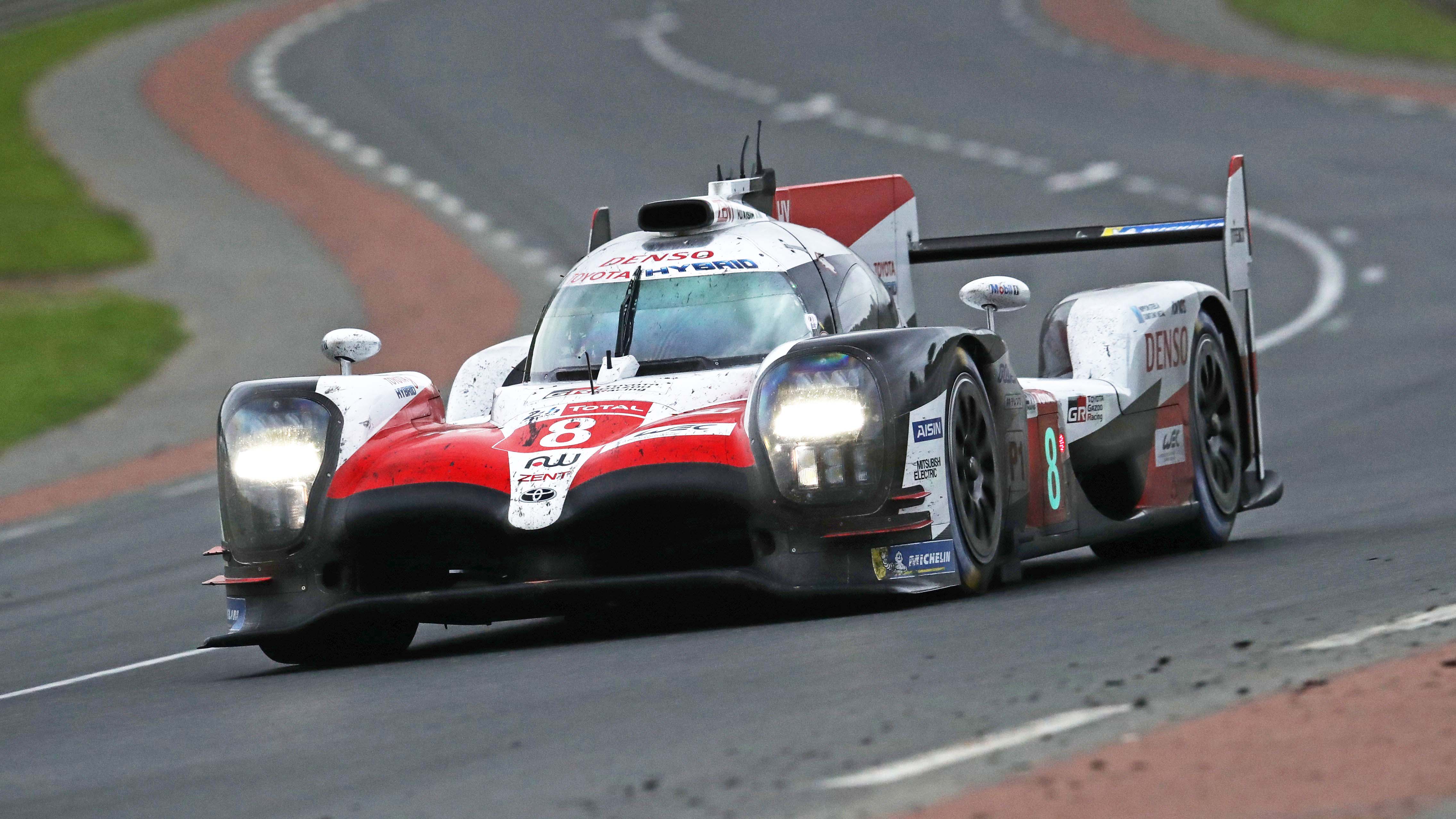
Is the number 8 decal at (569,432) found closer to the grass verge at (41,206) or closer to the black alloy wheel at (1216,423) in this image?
the black alloy wheel at (1216,423)

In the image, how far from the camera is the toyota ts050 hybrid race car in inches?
293

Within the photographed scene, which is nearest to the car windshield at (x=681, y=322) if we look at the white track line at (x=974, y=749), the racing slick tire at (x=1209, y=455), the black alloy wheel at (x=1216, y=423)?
the racing slick tire at (x=1209, y=455)

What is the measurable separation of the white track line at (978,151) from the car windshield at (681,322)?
10.5m

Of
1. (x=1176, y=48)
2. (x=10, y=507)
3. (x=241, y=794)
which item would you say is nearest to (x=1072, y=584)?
(x=241, y=794)

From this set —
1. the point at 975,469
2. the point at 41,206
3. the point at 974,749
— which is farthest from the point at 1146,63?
the point at 974,749

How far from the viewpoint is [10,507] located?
1611 centimetres

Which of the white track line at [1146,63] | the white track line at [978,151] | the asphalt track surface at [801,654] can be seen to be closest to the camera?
the asphalt track surface at [801,654]

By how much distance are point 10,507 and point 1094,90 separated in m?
24.4

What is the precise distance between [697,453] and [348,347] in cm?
203

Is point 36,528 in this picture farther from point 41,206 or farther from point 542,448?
point 41,206

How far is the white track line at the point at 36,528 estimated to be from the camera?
14695mm

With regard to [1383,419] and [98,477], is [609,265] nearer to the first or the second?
[1383,419]

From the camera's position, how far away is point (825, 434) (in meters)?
7.47

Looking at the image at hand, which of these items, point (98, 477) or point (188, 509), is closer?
point (188, 509)
